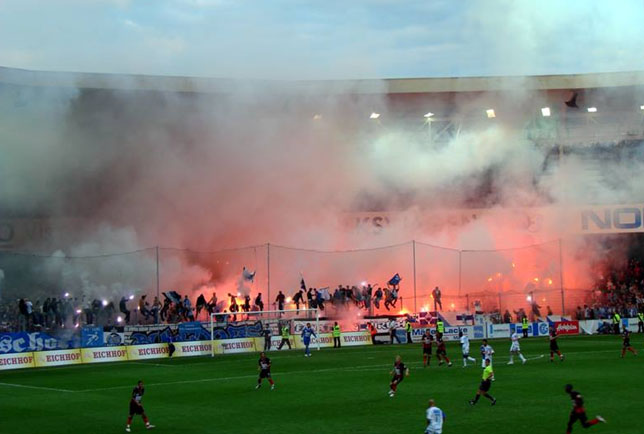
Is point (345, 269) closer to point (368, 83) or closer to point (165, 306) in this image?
point (368, 83)

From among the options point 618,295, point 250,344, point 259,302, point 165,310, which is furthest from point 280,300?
point 618,295

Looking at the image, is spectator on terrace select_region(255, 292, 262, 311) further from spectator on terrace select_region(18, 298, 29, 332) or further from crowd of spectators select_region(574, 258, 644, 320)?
crowd of spectators select_region(574, 258, 644, 320)

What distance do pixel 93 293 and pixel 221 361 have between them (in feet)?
39.8

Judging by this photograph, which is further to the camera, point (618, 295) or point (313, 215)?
point (313, 215)

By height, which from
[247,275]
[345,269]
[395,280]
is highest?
[345,269]

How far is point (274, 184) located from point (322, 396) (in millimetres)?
28538

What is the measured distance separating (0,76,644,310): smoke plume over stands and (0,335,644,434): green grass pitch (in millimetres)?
13910

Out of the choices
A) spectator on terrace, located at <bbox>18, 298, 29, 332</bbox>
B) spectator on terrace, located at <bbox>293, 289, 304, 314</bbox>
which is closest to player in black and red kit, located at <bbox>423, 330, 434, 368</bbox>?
spectator on terrace, located at <bbox>293, 289, 304, 314</bbox>

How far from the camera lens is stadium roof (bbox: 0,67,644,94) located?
137ft

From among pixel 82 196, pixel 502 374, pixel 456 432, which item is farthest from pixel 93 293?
pixel 456 432

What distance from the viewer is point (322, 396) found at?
21844mm

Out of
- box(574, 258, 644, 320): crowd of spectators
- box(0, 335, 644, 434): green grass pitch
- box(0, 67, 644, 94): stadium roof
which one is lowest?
box(0, 335, 644, 434): green grass pitch

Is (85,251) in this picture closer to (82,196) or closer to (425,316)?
(82,196)

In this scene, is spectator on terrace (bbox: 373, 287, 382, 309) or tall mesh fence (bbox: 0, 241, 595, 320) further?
spectator on terrace (bbox: 373, 287, 382, 309)
